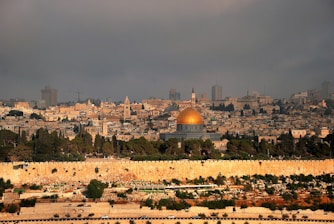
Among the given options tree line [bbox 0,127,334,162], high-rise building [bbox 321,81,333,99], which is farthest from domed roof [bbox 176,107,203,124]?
high-rise building [bbox 321,81,333,99]

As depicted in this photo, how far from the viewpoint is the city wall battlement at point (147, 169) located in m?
35.3

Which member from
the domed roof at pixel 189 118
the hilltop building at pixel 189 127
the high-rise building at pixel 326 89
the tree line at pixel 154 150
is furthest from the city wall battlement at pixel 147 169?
the high-rise building at pixel 326 89

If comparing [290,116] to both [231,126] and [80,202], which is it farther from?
[80,202]

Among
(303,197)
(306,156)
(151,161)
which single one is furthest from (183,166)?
(306,156)

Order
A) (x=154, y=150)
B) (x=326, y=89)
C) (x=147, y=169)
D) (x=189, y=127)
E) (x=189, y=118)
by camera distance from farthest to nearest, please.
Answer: (x=326, y=89), (x=189, y=118), (x=189, y=127), (x=154, y=150), (x=147, y=169)

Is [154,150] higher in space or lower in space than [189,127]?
lower

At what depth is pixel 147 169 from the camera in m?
36.0

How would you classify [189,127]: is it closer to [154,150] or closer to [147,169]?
[154,150]

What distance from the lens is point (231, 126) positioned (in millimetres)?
89000

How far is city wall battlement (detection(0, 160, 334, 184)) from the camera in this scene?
116 feet

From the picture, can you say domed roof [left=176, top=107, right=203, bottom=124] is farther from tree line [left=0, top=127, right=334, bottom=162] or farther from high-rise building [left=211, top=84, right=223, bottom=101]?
high-rise building [left=211, top=84, right=223, bottom=101]

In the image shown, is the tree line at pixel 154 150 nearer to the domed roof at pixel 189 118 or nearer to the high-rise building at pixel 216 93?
the domed roof at pixel 189 118

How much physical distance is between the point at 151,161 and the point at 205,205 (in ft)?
26.7

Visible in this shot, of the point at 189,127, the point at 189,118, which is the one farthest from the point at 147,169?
the point at 189,118
